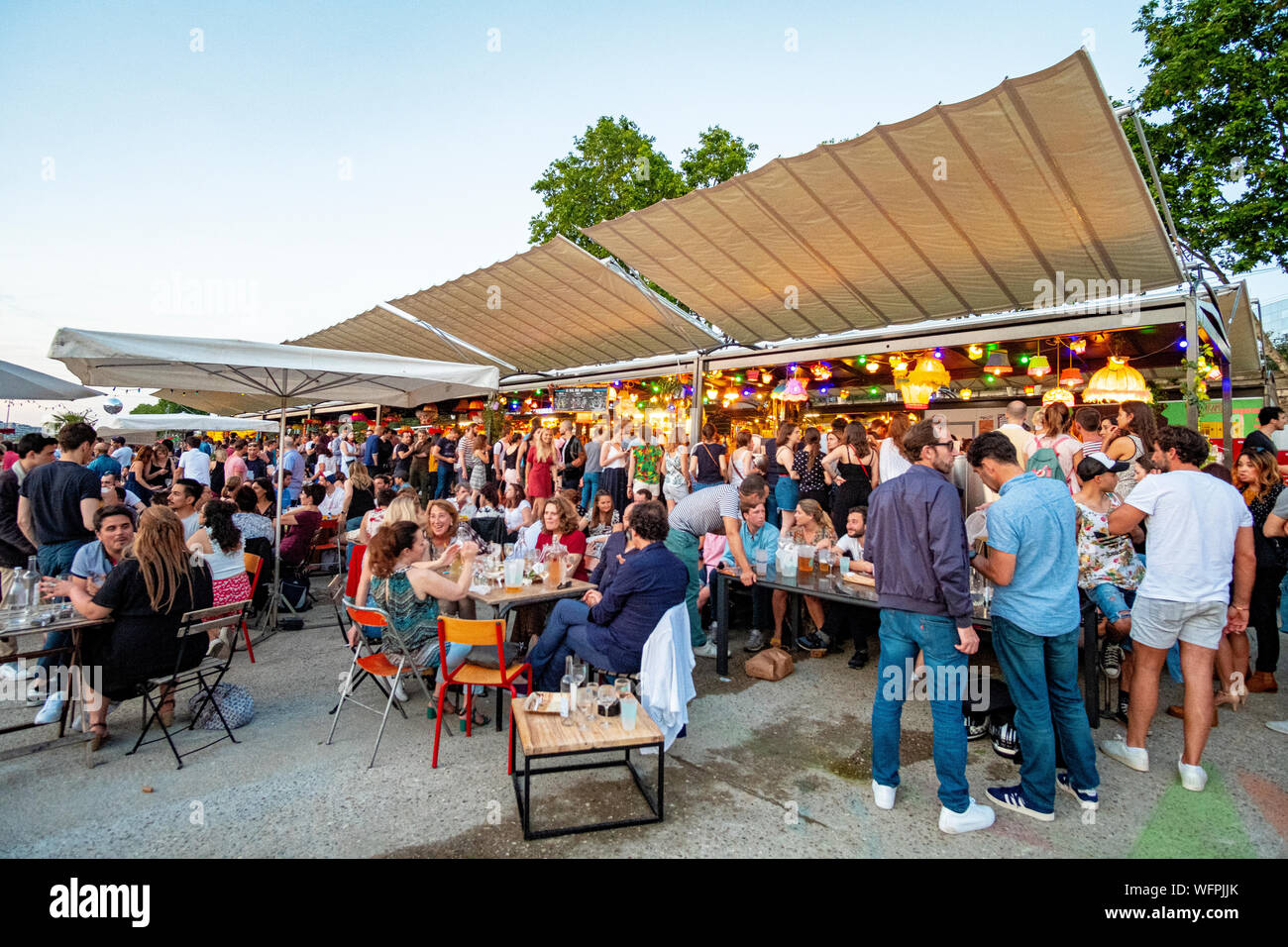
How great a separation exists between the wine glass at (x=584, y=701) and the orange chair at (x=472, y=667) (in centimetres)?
33

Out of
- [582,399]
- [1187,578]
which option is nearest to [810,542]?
[1187,578]

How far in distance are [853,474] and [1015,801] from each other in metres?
3.84

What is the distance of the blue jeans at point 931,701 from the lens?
9.14 feet

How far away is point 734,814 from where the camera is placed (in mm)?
2945

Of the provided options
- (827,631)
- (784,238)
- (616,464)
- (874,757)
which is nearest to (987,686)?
(874,757)

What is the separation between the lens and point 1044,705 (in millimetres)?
2828

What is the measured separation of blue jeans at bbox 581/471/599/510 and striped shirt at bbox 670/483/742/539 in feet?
15.3

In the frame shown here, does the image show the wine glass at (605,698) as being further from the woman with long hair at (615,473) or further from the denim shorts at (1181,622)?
the woman with long hair at (615,473)

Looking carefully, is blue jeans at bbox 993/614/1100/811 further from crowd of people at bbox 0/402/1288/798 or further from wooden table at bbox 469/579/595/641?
wooden table at bbox 469/579/595/641

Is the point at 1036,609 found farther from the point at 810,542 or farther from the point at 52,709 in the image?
the point at 52,709

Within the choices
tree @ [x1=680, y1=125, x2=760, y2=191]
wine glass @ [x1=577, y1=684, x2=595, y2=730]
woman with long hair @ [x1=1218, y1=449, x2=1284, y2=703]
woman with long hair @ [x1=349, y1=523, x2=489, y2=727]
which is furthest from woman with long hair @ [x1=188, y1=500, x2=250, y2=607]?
tree @ [x1=680, y1=125, x2=760, y2=191]
